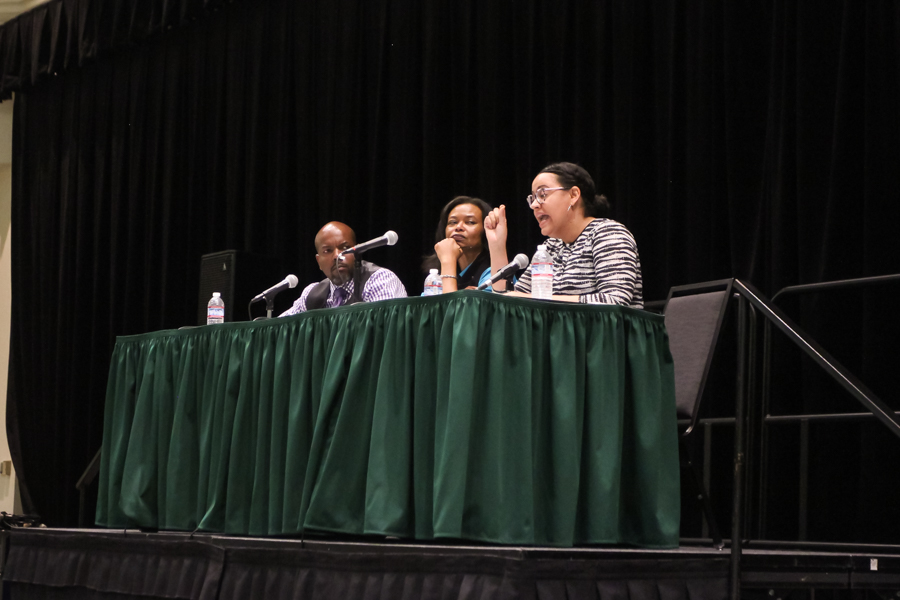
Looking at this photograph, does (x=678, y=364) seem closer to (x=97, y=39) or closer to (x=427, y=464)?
(x=427, y=464)

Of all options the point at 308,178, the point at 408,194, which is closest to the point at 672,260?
the point at 408,194

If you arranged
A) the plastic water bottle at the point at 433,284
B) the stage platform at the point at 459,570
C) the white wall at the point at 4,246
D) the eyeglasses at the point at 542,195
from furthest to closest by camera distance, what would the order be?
the white wall at the point at 4,246
the eyeglasses at the point at 542,195
the plastic water bottle at the point at 433,284
the stage platform at the point at 459,570

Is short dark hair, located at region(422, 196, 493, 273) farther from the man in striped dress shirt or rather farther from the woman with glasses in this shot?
the woman with glasses

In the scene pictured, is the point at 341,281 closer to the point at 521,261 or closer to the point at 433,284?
the point at 433,284

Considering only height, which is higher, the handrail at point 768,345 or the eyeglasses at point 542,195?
the eyeglasses at point 542,195

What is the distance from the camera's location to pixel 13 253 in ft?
26.1

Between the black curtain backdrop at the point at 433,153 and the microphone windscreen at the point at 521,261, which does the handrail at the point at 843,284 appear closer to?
the black curtain backdrop at the point at 433,153

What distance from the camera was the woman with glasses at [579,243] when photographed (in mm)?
3033

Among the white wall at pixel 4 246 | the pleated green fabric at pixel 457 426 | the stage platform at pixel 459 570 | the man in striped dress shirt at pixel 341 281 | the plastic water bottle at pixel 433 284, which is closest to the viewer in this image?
the stage platform at pixel 459 570

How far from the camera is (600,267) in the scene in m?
3.07

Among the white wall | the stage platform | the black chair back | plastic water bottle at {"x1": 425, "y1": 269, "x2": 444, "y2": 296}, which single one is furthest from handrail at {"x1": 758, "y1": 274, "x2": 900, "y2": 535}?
the white wall

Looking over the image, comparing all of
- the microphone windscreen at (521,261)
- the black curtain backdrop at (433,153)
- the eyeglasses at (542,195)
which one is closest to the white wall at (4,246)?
the black curtain backdrop at (433,153)

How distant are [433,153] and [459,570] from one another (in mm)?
3273

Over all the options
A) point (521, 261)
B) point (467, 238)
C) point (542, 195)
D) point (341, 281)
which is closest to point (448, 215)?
point (467, 238)
